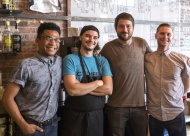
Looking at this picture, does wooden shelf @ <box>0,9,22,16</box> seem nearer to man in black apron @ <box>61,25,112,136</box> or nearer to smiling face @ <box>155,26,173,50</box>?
man in black apron @ <box>61,25,112,136</box>

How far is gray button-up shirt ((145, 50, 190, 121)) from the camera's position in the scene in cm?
233

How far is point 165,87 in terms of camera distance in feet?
7.63

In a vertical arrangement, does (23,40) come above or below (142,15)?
below

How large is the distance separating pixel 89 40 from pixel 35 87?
2.06 feet

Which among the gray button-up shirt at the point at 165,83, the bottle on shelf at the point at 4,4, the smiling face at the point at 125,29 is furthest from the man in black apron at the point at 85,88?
the bottle on shelf at the point at 4,4

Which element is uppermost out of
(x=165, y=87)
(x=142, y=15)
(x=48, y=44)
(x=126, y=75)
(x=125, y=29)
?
(x=142, y=15)

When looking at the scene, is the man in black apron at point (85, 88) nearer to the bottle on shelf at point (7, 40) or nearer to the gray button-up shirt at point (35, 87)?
the gray button-up shirt at point (35, 87)

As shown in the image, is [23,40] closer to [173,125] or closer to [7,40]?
[7,40]

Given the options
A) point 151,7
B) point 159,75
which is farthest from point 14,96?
point 151,7

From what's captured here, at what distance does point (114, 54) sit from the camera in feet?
7.70

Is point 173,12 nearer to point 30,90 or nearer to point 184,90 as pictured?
point 184,90

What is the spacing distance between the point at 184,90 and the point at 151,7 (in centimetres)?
188

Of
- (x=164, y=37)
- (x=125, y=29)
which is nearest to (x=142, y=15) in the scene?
(x=164, y=37)

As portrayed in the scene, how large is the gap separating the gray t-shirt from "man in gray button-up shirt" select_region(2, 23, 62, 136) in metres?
0.62
